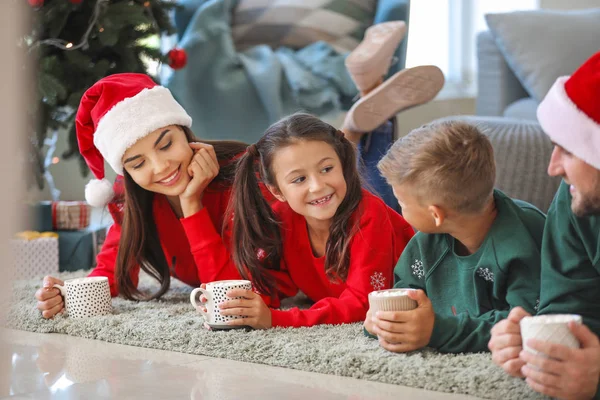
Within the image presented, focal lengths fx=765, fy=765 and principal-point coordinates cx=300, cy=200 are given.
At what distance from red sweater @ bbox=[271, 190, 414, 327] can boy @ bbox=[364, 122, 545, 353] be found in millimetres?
186

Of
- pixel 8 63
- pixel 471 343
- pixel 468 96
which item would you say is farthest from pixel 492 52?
pixel 8 63

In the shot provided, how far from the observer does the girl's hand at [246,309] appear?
55.7 inches

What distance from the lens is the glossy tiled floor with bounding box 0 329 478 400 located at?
3.52 ft

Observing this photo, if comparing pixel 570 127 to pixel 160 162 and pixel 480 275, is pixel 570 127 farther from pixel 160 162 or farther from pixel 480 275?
pixel 160 162

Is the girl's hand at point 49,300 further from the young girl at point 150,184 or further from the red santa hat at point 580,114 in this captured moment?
the red santa hat at point 580,114

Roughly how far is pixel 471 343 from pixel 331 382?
25 cm

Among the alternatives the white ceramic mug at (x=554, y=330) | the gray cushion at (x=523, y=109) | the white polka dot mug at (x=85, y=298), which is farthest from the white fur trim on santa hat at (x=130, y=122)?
the gray cushion at (x=523, y=109)

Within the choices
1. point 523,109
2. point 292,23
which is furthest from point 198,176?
point 292,23

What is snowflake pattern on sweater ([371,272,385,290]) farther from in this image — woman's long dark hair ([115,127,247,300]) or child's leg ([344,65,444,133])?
child's leg ([344,65,444,133])

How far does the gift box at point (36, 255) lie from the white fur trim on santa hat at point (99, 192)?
18.4 inches

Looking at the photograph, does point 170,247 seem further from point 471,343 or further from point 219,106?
point 219,106

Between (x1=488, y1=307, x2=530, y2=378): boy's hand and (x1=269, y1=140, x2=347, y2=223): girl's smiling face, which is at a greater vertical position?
(x1=269, y1=140, x2=347, y2=223): girl's smiling face

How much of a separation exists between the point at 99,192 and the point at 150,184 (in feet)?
0.67

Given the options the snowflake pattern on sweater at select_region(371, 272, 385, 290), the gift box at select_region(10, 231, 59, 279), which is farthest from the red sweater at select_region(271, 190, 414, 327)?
the gift box at select_region(10, 231, 59, 279)
